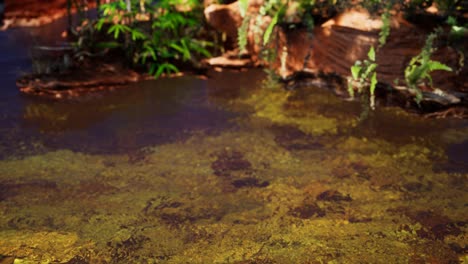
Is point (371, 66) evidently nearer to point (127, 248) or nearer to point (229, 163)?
point (229, 163)

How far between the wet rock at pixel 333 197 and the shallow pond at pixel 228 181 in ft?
0.06

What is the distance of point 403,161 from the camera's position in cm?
499

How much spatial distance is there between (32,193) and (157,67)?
4.16 metres

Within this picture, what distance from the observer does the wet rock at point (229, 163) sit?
4.89m

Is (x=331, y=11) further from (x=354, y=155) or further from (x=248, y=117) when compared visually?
(x=354, y=155)

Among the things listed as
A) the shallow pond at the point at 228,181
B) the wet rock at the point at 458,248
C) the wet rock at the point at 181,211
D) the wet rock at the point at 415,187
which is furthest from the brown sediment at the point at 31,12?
the wet rock at the point at 458,248

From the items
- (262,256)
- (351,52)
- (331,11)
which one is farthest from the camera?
(331,11)

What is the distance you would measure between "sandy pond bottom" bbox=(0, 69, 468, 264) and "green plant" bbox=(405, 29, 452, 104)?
413mm

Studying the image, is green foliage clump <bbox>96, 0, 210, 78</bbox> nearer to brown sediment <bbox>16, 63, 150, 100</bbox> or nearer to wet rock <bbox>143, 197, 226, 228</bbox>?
brown sediment <bbox>16, 63, 150, 100</bbox>

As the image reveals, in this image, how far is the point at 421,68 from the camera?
5.78 m

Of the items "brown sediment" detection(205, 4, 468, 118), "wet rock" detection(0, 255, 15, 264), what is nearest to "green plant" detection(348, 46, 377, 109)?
"brown sediment" detection(205, 4, 468, 118)

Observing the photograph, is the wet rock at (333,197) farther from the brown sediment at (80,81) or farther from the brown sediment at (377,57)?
the brown sediment at (80,81)

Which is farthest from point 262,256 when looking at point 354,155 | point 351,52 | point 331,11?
point 331,11

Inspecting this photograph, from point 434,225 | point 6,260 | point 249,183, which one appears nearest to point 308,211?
point 249,183
